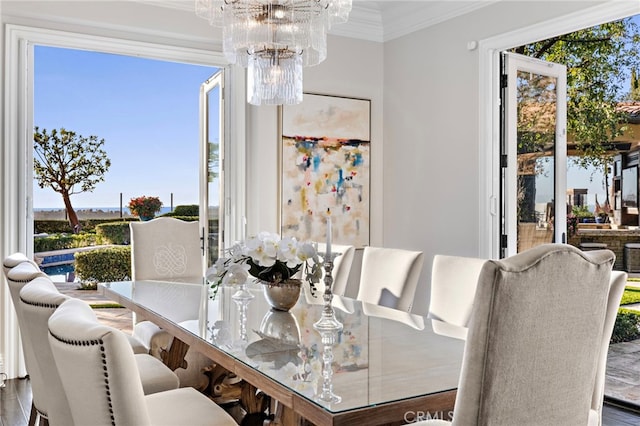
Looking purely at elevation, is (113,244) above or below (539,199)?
below

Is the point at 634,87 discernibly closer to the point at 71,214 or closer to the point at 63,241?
the point at 71,214

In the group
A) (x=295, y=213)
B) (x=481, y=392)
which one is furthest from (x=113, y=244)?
(x=481, y=392)

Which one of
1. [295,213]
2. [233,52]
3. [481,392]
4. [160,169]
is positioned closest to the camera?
[481,392]

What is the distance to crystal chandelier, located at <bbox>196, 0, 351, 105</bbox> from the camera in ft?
9.52

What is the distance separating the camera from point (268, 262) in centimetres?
241

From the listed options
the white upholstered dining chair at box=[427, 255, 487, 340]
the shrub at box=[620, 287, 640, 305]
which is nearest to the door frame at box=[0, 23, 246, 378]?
the white upholstered dining chair at box=[427, 255, 487, 340]

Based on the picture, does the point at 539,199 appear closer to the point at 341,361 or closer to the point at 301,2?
the point at 301,2

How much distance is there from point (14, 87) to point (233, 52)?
5.90 feet

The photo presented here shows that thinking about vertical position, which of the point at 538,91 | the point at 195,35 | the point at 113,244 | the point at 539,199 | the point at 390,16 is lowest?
the point at 113,244

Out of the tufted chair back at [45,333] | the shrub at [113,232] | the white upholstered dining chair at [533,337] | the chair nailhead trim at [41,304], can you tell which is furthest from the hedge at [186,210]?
the white upholstered dining chair at [533,337]

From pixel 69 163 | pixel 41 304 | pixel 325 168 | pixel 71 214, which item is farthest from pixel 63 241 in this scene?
pixel 41 304

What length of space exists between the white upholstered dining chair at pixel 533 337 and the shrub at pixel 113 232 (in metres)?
7.93

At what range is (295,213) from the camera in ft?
15.9

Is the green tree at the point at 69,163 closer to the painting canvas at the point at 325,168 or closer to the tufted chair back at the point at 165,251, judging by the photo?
the painting canvas at the point at 325,168
